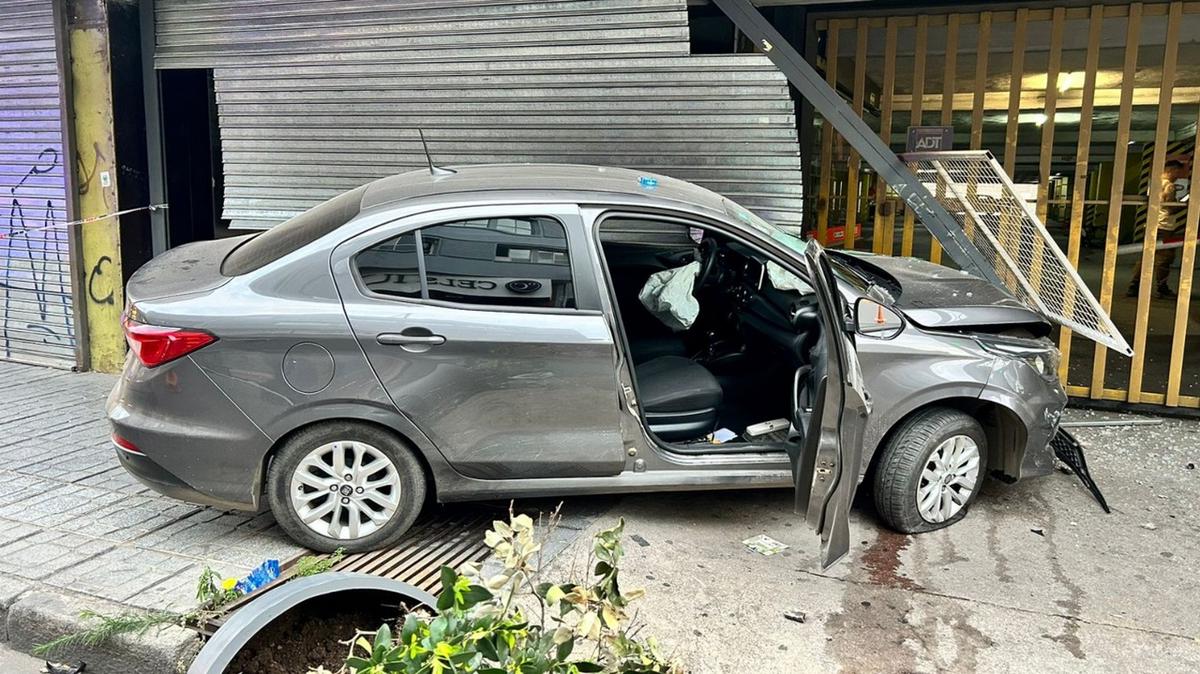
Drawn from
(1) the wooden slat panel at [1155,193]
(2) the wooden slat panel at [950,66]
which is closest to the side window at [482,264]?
(2) the wooden slat panel at [950,66]

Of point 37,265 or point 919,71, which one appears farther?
point 37,265

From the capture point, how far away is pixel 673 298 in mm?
4473

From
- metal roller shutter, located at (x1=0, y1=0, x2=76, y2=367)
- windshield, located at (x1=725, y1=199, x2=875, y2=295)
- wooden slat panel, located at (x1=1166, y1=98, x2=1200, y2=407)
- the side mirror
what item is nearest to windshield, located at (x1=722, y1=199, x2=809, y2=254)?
windshield, located at (x1=725, y1=199, x2=875, y2=295)

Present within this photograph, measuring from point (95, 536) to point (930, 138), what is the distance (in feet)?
18.4

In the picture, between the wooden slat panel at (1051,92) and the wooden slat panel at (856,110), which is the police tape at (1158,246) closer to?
the wooden slat panel at (1051,92)

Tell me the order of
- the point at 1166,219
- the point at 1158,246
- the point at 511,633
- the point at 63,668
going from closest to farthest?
the point at 511,633 < the point at 63,668 < the point at 1158,246 < the point at 1166,219

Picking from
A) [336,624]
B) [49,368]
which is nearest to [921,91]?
[336,624]

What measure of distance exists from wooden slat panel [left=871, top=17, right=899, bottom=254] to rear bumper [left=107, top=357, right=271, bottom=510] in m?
4.68

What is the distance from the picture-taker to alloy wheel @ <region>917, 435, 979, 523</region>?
13.3ft

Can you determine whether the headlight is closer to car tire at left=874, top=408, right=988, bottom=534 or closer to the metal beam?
car tire at left=874, top=408, right=988, bottom=534

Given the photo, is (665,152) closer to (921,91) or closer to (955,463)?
(921,91)

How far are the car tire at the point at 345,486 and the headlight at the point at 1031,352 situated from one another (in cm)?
271

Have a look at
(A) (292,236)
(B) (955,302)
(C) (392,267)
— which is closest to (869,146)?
(B) (955,302)

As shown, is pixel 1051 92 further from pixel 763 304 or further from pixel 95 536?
pixel 95 536
